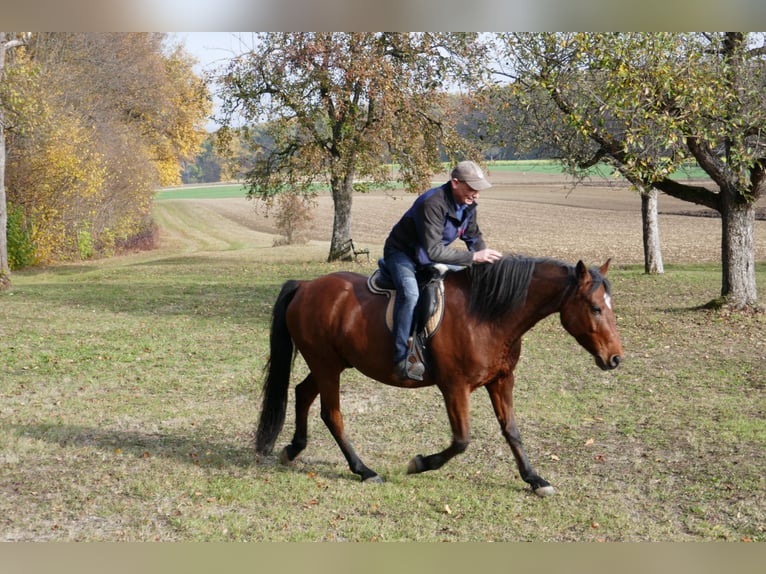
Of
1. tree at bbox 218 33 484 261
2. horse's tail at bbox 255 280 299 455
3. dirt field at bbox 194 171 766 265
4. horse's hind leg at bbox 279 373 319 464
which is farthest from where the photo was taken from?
dirt field at bbox 194 171 766 265

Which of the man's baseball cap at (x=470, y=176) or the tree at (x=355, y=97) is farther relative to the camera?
the tree at (x=355, y=97)

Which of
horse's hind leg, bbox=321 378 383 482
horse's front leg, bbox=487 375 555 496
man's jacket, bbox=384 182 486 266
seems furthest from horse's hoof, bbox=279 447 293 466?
man's jacket, bbox=384 182 486 266

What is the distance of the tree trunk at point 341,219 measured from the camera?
29.8 metres

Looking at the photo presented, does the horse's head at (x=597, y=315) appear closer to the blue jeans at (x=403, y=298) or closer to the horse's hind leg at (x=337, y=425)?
the blue jeans at (x=403, y=298)

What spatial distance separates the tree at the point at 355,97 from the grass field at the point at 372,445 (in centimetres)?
1253

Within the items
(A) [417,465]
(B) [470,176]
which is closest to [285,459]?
(A) [417,465]

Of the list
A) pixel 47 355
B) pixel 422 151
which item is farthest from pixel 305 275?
pixel 47 355

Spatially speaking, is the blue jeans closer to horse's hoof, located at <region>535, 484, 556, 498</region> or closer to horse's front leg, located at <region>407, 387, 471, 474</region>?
horse's front leg, located at <region>407, 387, 471, 474</region>

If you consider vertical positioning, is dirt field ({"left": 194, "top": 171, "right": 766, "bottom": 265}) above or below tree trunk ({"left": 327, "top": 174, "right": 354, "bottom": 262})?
below

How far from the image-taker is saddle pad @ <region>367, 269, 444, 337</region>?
22.6 ft

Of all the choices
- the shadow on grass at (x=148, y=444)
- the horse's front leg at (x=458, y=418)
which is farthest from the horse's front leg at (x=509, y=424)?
the shadow on grass at (x=148, y=444)

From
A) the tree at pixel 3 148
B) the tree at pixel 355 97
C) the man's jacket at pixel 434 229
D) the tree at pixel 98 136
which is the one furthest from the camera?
the tree at pixel 98 136

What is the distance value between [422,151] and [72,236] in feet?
60.9
